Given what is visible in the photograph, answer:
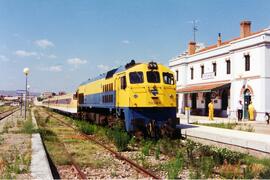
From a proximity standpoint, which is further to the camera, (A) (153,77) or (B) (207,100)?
(B) (207,100)

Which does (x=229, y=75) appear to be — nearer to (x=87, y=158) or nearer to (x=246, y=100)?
(x=246, y=100)

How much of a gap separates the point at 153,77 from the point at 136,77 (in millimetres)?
723

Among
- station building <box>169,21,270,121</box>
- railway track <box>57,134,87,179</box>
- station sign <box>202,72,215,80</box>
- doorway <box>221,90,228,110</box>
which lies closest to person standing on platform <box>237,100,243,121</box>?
station building <box>169,21,270,121</box>

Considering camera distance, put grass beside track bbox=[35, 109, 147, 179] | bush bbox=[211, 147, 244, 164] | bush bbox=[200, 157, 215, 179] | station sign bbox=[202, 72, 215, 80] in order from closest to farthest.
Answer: bush bbox=[200, 157, 215, 179] < grass beside track bbox=[35, 109, 147, 179] < bush bbox=[211, 147, 244, 164] < station sign bbox=[202, 72, 215, 80]

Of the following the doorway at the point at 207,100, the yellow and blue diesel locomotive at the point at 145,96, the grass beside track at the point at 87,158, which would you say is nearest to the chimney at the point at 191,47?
the doorway at the point at 207,100

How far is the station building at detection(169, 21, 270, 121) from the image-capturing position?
3064 centimetres

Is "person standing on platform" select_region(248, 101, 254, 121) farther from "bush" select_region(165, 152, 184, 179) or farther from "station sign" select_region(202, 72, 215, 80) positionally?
"bush" select_region(165, 152, 184, 179)

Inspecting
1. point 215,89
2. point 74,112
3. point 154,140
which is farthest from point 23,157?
point 215,89

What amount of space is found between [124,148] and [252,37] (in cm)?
2175

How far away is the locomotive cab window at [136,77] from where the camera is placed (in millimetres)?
15344

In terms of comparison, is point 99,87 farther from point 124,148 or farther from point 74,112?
point 74,112

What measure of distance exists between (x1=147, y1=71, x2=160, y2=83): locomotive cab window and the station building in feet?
56.5

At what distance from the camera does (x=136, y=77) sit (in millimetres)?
15453

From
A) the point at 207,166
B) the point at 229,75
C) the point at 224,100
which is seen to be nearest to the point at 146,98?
the point at 207,166
